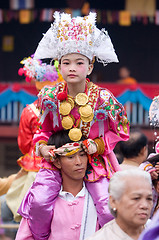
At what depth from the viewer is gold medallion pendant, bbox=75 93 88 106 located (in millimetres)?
4555

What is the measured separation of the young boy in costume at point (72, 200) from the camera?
14.8 feet

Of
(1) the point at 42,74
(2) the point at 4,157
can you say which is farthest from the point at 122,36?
(1) the point at 42,74

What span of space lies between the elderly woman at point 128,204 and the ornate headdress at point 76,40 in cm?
126

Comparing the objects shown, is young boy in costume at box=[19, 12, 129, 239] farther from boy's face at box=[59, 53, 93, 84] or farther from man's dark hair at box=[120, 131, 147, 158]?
man's dark hair at box=[120, 131, 147, 158]

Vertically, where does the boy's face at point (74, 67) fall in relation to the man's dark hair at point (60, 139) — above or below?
above

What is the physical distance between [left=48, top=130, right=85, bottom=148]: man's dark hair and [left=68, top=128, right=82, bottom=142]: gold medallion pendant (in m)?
0.05

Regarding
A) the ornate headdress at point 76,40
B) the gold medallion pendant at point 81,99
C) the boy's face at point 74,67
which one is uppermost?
the ornate headdress at point 76,40

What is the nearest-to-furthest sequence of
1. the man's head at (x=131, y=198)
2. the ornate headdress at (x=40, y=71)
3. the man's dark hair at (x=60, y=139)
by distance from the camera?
the man's head at (x=131, y=198), the man's dark hair at (x=60, y=139), the ornate headdress at (x=40, y=71)

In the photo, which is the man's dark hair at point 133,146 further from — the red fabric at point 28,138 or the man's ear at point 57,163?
the man's ear at point 57,163

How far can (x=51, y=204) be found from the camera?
4.54m

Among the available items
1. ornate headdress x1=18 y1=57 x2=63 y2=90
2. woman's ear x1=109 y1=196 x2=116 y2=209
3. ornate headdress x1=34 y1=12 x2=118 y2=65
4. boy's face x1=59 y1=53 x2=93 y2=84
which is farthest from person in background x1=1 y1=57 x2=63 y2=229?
woman's ear x1=109 y1=196 x2=116 y2=209

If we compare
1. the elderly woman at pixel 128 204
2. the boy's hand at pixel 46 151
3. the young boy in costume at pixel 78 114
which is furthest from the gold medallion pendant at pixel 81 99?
the elderly woman at pixel 128 204

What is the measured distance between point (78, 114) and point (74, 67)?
0.36 meters

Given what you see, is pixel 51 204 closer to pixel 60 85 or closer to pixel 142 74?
pixel 60 85
